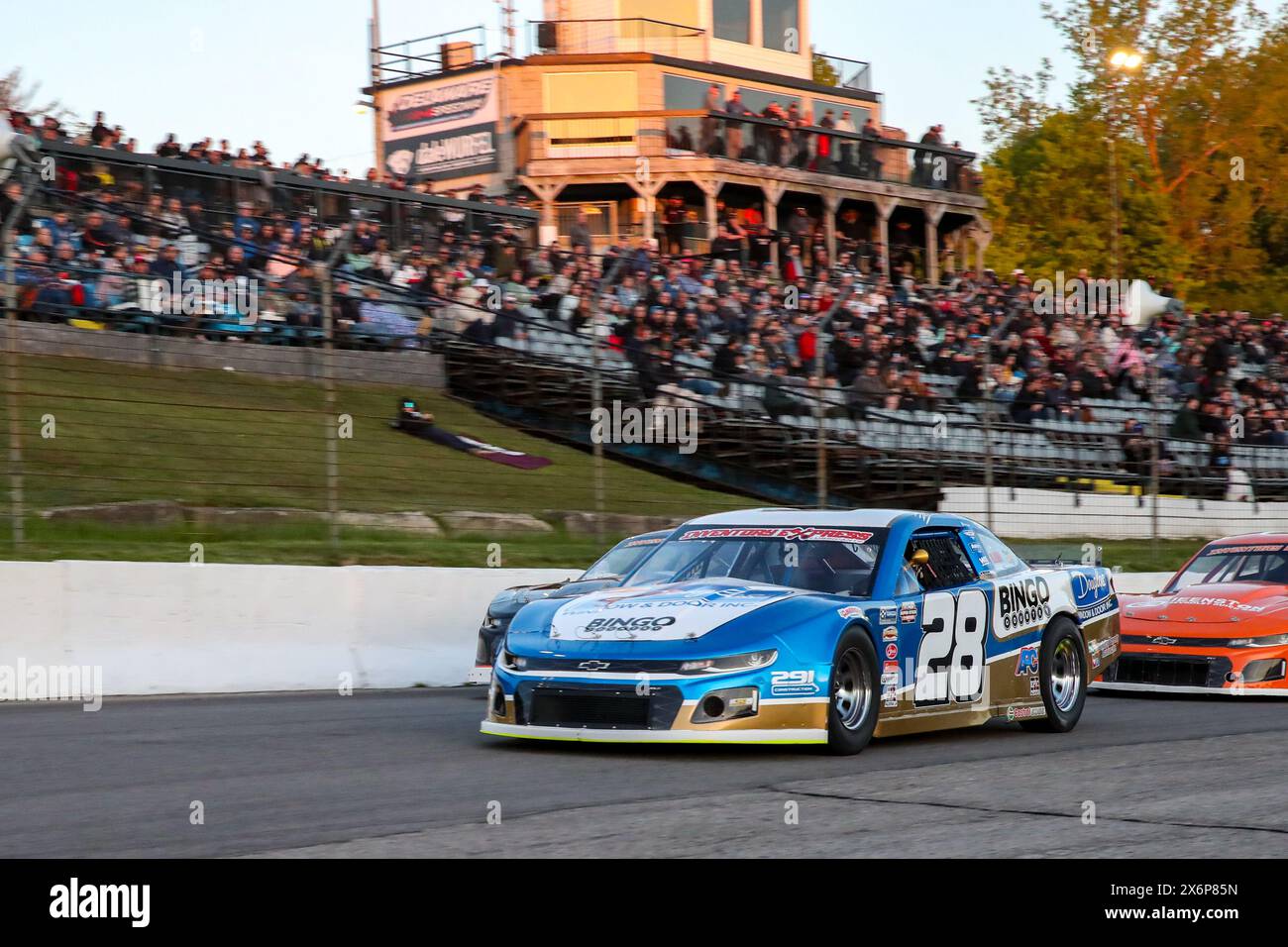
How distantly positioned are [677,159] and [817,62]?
28090 mm

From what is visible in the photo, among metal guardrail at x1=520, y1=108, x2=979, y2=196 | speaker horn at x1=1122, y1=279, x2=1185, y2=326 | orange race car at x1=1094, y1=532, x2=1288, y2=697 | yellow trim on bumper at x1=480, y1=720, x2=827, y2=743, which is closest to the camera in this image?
yellow trim on bumper at x1=480, y1=720, x2=827, y2=743

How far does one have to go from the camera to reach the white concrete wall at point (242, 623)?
11383 mm

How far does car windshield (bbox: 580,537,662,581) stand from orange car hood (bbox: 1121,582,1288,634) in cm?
379

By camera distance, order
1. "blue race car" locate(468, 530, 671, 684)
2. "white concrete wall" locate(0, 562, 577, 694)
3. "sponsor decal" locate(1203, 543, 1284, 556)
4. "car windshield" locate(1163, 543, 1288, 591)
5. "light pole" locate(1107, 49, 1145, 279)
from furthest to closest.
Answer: "light pole" locate(1107, 49, 1145, 279) < "sponsor decal" locate(1203, 543, 1284, 556) < "car windshield" locate(1163, 543, 1288, 591) < "blue race car" locate(468, 530, 671, 684) < "white concrete wall" locate(0, 562, 577, 694)

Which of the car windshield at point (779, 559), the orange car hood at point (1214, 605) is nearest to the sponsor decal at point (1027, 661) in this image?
the car windshield at point (779, 559)

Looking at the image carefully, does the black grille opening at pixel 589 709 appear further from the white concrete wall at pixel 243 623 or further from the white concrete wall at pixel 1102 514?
the white concrete wall at pixel 1102 514

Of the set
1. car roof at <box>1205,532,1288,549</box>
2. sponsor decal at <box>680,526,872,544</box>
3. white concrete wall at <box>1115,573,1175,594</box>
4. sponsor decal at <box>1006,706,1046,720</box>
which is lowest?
white concrete wall at <box>1115,573,1175,594</box>

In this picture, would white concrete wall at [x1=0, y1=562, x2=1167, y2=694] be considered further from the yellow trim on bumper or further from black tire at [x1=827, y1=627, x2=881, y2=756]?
black tire at [x1=827, y1=627, x2=881, y2=756]

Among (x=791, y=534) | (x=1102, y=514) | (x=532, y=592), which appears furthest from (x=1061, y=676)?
(x=1102, y=514)

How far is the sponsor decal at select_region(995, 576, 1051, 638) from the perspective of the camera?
9.87 meters

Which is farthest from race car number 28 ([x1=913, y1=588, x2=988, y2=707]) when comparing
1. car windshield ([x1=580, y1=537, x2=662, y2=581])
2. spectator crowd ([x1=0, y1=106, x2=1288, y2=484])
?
spectator crowd ([x1=0, y1=106, x2=1288, y2=484])

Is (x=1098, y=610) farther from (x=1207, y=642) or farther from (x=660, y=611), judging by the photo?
(x=660, y=611)

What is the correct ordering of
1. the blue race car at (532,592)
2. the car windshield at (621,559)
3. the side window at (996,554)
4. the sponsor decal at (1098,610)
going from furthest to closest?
the car windshield at (621,559) < the blue race car at (532,592) < the sponsor decal at (1098,610) < the side window at (996,554)

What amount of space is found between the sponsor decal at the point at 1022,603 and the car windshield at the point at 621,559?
2749 millimetres
